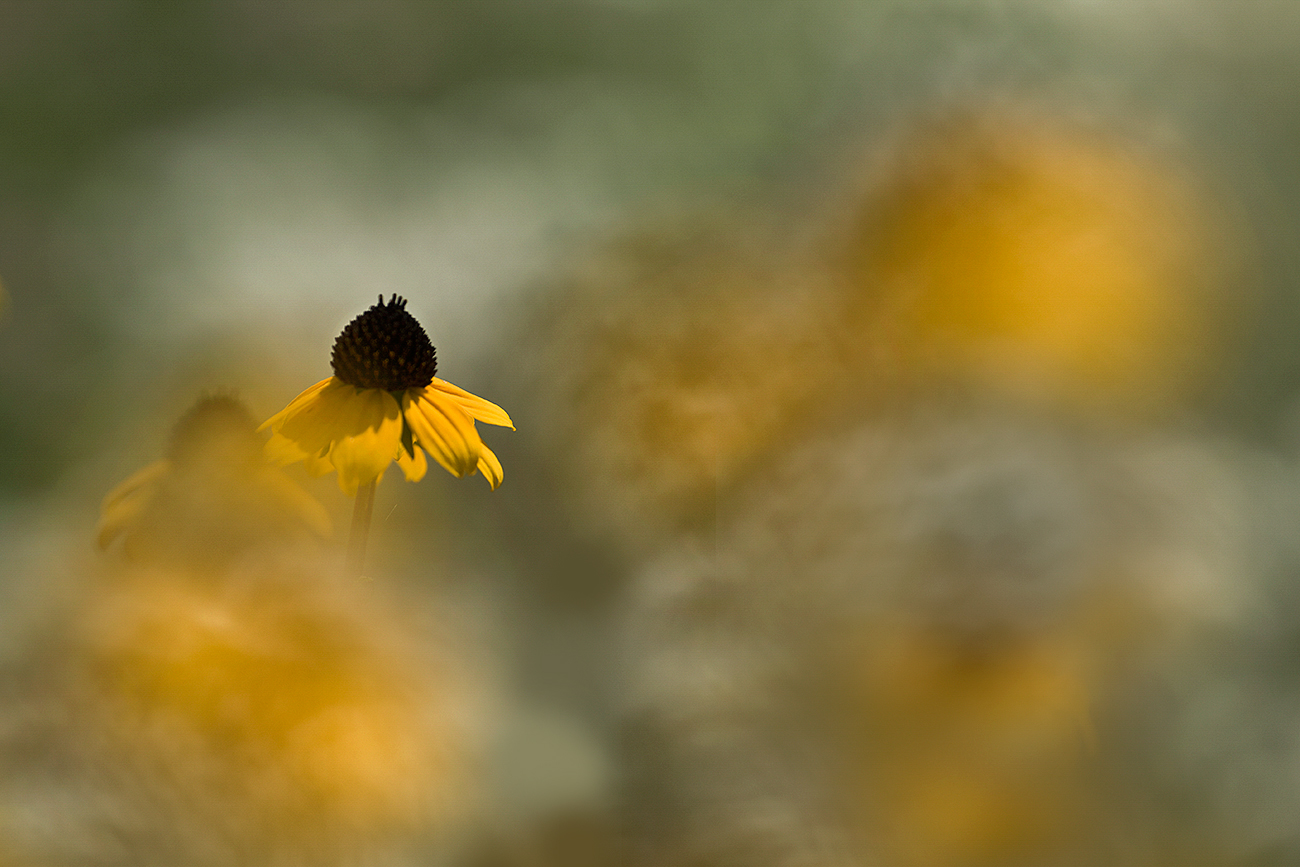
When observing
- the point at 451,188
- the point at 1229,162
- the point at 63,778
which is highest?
the point at 451,188

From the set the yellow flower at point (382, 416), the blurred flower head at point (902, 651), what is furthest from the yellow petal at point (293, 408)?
the blurred flower head at point (902, 651)

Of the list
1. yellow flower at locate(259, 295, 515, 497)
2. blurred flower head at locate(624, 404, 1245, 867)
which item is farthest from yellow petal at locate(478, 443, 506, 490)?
blurred flower head at locate(624, 404, 1245, 867)

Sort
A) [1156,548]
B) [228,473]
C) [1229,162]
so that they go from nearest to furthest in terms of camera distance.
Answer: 1. [1156,548]
2. [228,473]
3. [1229,162]

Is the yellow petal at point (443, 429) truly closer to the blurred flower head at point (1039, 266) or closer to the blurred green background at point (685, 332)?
the blurred green background at point (685, 332)

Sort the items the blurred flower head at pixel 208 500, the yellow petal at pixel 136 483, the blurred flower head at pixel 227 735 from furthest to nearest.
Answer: the yellow petal at pixel 136 483, the blurred flower head at pixel 208 500, the blurred flower head at pixel 227 735

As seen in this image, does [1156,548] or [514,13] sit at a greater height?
[514,13]

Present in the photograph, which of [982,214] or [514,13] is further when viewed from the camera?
[514,13]

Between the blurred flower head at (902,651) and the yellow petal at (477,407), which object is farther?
the yellow petal at (477,407)

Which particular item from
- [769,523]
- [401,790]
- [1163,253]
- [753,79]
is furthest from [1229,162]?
[401,790]

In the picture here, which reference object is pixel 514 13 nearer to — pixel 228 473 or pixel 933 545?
pixel 228 473
